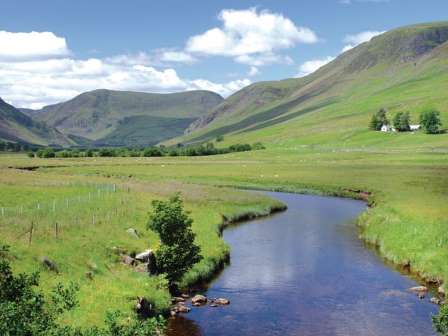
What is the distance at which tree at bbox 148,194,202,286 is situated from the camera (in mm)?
48056

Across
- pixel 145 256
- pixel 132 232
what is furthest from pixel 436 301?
pixel 132 232

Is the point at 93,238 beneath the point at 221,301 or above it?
above

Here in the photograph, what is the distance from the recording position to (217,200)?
313ft

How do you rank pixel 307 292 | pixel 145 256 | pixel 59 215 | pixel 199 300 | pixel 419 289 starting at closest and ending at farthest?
pixel 199 300, pixel 419 289, pixel 307 292, pixel 145 256, pixel 59 215

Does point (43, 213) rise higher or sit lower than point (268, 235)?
higher

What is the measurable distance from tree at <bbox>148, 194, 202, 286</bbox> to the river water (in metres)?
3.47

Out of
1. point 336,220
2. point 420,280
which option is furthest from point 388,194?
point 420,280

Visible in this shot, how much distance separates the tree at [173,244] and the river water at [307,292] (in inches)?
136

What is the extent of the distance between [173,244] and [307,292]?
510 inches

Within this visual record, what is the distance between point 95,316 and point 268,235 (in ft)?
132

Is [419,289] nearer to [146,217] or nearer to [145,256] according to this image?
[145,256]

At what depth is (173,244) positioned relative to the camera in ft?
160

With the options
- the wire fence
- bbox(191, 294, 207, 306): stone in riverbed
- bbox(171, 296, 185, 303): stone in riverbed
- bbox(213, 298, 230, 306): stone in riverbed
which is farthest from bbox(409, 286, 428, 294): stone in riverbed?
the wire fence

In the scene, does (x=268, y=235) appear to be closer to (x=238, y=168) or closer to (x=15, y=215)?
(x=15, y=215)
